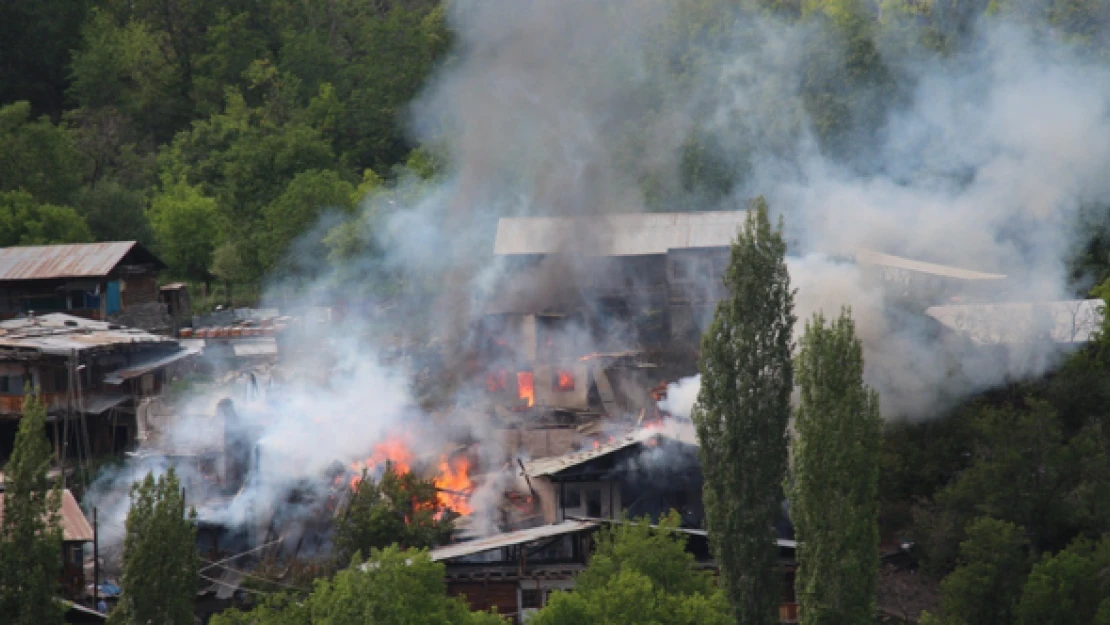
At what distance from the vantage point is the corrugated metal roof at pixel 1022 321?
108ft

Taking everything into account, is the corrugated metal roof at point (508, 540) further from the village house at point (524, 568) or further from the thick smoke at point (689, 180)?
the thick smoke at point (689, 180)

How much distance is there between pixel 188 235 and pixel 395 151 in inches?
477

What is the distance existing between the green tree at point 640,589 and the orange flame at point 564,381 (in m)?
11.9

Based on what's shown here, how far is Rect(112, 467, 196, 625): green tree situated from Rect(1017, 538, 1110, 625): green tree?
1331 cm

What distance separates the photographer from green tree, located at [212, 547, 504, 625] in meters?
20.9

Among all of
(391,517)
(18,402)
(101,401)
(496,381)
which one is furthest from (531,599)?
(18,402)

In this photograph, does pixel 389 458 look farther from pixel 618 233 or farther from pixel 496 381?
pixel 618 233

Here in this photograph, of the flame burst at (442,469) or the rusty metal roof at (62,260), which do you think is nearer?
the flame burst at (442,469)

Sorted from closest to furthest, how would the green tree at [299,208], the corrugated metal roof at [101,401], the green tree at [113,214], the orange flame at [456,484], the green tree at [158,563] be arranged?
the green tree at [158,563]
the orange flame at [456,484]
the corrugated metal roof at [101,401]
the green tree at [299,208]
the green tree at [113,214]

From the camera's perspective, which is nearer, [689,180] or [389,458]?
[389,458]

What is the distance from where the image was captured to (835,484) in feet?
80.0

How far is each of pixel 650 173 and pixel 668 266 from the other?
335 inches

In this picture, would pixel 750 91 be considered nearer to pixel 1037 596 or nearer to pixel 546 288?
pixel 546 288

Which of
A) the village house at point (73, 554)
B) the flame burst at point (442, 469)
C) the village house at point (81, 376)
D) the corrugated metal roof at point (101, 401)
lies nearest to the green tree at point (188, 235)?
the village house at point (81, 376)
